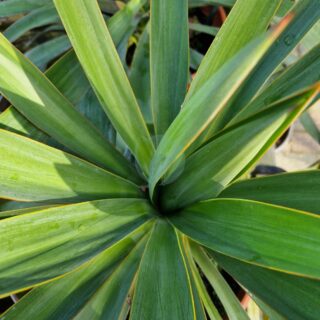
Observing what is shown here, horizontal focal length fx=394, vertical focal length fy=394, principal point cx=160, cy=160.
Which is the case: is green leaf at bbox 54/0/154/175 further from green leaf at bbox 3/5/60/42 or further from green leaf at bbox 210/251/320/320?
green leaf at bbox 3/5/60/42

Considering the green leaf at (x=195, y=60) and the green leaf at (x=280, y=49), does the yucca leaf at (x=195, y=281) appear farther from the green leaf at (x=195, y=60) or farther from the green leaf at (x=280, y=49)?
the green leaf at (x=195, y=60)

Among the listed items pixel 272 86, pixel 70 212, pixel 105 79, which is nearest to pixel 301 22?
pixel 272 86

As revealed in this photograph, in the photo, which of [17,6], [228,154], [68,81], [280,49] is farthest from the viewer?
[17,6]

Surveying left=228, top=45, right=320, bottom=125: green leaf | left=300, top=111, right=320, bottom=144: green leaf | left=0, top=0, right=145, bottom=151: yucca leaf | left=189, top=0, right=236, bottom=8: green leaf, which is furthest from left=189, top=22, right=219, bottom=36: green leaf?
left=228, top=45, right=320, bottom=125: green leaf

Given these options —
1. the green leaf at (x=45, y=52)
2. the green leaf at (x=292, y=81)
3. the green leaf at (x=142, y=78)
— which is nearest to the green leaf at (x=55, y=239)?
the green leaf at (x=292, y=81)

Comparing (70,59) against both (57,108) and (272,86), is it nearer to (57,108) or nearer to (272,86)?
(57,108)

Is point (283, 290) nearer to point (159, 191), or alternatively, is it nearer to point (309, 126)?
point (159, 191)

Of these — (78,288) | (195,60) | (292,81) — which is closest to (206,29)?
(195,60)
